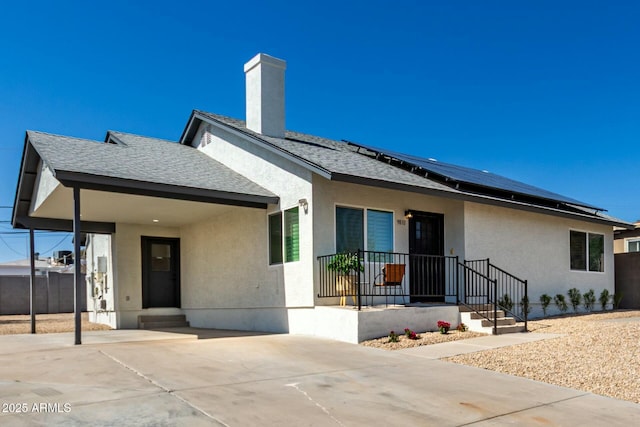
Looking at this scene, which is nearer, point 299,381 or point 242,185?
point 299,381

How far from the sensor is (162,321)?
14.0 metres

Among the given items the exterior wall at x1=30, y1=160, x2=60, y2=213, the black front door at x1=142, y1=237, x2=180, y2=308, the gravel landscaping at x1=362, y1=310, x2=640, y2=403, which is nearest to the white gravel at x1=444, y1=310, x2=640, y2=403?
the gravel landscaping at x1=362, y1=310, x2=640, y2=403

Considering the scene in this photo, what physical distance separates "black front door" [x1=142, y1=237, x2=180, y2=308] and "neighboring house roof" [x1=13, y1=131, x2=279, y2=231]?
2.82 metres

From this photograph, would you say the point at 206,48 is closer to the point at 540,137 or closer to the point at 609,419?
the point at 540,137

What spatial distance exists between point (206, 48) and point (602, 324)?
51.2 feet

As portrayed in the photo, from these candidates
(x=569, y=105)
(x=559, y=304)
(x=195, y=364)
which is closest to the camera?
(x=195, y=364)

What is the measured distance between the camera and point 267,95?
13336 mm

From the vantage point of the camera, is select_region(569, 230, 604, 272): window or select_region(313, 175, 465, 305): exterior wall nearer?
select_region(313, 175, 465, 305): exterior wall

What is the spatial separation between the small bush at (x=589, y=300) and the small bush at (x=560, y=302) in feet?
3.85

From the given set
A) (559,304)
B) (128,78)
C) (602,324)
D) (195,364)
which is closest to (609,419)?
(195,364)

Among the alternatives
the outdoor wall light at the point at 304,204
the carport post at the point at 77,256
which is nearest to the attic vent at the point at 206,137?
the outdoor wall light at the point at 304,204

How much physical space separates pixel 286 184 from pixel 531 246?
7.22 meters

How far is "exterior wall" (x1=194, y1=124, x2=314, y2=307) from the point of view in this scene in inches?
399

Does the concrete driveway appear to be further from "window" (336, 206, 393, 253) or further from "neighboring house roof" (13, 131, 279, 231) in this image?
"window" (336, 206, 393, 253)
